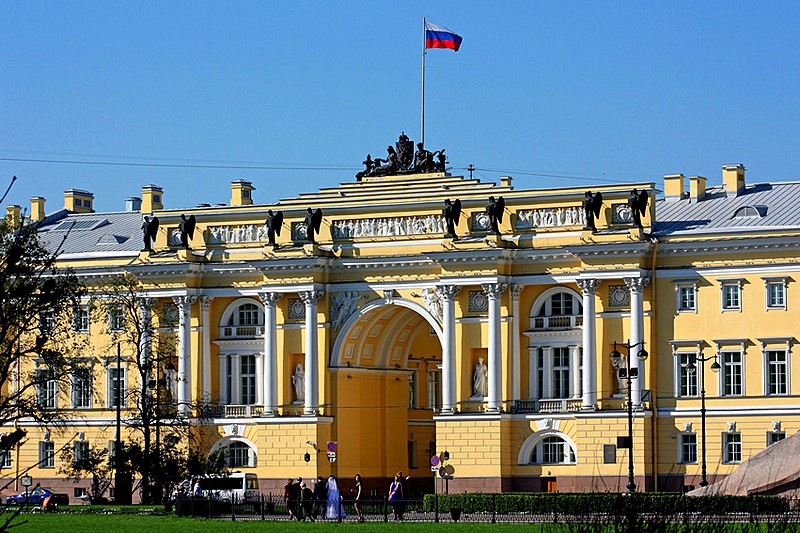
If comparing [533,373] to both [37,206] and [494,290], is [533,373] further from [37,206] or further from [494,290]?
[37,206]

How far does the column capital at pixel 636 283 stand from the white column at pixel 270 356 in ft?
54.8

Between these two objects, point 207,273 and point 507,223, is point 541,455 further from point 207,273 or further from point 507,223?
point 207,273

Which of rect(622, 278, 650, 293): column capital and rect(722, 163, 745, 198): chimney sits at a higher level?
rect(722, 163, 745, 198): chimney

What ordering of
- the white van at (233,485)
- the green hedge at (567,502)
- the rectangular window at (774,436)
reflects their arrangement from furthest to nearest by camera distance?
1. the white van at (233,485)
2. the rectangular window at (774,436)
3. the green hedge at (567,502)

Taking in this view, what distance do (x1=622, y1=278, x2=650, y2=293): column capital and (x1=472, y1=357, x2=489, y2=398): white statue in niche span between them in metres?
7.64

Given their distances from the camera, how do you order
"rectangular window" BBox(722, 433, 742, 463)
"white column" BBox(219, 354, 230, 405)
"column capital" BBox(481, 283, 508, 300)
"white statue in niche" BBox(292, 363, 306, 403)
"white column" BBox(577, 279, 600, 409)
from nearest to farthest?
"rectangular window" BBox(722, 433, 742, 463) < "white column" BBox(577, 279, 600, 409) < "column capital" BBox(481, 283, 508, 300) < "white statue in niche" BBox(292, 363, 306, 403) < "white column" BBox(219, 354, 230, 405)

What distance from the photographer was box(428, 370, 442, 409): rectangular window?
8662cm

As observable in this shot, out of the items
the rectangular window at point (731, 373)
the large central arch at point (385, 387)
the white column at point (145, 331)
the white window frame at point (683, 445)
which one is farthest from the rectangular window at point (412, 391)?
the rectangular window at point (731, 373)

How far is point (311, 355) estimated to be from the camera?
7756cm

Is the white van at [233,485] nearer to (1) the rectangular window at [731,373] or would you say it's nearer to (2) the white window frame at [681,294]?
(2) the white window frame at [681,294]

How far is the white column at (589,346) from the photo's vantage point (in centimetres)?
7200

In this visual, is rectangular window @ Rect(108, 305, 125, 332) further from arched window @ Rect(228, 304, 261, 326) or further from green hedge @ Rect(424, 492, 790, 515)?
green hedge @ Rect(424, 492, 790, 515)

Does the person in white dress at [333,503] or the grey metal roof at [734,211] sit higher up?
the grey metal roof at [734,211]

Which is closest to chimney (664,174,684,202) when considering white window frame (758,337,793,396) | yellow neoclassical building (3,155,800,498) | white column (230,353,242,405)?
yellow neoclassical building (3,155,800,498)
